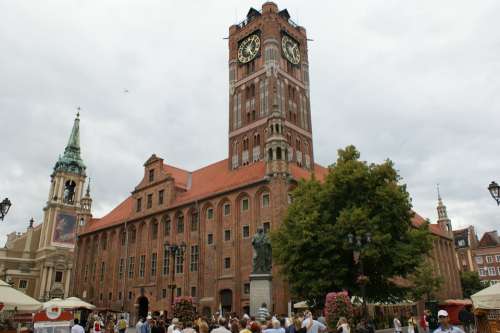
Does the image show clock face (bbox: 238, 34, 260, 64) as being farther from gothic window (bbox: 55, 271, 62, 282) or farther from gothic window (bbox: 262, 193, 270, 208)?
gothic window (bbox: 55, 271, 62, 282)

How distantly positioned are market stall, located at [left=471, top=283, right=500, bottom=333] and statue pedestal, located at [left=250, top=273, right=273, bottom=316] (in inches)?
448

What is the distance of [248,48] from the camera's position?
55.0 metres

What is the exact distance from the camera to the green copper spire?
285 feet

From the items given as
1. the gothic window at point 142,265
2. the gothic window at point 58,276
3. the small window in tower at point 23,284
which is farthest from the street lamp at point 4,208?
the small window in tower at point 23,284

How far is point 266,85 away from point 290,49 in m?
8.52

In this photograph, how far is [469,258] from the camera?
273ft

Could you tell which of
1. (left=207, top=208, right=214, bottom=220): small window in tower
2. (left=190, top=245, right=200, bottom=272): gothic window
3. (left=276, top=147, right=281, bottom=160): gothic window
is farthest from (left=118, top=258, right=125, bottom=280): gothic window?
(left=276, top=147, right=281, bottom=160): gothic window

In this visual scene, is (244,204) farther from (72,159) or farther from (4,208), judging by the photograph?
(72,159)

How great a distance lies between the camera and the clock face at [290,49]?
5322 centimetres

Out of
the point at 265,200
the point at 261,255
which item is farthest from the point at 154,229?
the point at 261,255

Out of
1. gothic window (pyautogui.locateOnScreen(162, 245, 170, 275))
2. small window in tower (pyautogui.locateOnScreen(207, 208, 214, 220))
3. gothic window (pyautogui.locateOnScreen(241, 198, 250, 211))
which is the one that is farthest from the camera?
gothic window (pyautogui.locateOnScreen(162, 245, 170, 275))

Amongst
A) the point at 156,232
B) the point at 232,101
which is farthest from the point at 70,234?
the point at 232,101

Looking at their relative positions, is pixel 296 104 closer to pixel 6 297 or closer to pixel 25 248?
pixel 6 297

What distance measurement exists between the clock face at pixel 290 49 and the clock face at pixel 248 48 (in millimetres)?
3267
